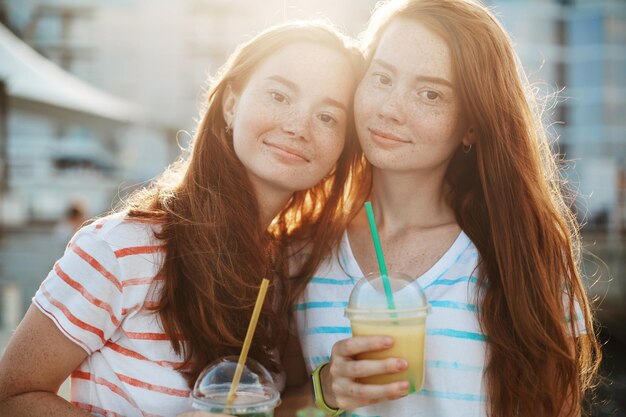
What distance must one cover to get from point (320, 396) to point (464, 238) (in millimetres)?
690

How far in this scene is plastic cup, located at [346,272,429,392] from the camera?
184 centimetres

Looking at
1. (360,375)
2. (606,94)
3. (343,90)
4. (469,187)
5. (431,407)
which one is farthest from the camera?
(606,94)

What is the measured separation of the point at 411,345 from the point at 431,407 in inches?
15.1

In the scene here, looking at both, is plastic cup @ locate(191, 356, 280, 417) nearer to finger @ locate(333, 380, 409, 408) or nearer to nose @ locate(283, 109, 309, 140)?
finger @ locate(333, 380, 409, 408)

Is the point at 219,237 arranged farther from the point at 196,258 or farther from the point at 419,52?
the point at 419,52

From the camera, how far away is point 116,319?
6.63 ft

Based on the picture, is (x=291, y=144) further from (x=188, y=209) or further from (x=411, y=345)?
(x=411, y=345)

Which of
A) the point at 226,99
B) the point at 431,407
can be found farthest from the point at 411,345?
the point at 226,99

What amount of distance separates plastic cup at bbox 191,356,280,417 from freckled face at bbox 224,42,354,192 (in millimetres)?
677

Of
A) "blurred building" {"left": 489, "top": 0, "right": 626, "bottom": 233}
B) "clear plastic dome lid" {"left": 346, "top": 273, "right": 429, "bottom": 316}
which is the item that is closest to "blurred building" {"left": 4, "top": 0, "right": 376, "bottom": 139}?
"blurred building" {"left": 489, "top": 0, "right": 626, "bottom": 233}

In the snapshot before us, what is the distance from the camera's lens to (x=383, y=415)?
216 cm

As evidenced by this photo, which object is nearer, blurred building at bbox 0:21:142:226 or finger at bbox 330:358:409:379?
finger at bbox 330:358:409:379

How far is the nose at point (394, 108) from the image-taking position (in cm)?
220

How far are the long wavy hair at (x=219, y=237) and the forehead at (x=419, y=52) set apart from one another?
189 mm
